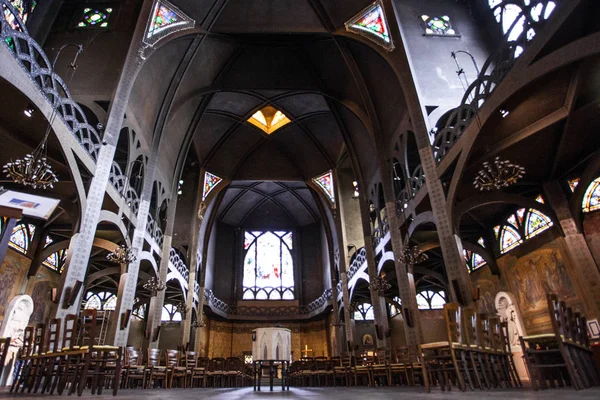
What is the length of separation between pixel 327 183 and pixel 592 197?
1439 centimetres

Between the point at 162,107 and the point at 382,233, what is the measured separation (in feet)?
36.6

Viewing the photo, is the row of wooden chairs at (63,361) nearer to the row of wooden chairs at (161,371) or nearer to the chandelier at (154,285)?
the row of wooden chairs at (161,371)

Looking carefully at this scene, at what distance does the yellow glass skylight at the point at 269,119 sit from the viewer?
22.6 metres

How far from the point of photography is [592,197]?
11.3 metres

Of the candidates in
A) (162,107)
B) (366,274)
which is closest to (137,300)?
(162,107)

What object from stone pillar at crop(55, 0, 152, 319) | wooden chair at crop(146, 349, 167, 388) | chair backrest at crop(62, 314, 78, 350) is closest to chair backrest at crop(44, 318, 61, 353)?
chair backrest at crop(62, 314, 78, 350)

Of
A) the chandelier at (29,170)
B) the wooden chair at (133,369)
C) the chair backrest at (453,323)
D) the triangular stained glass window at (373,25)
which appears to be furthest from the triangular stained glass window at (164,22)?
the chair backrest at (453,323)

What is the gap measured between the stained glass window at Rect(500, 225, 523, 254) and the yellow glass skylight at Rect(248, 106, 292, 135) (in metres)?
13.4

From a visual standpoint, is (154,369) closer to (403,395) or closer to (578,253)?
(403,395)

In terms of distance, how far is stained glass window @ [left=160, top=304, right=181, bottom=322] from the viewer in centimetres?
2492

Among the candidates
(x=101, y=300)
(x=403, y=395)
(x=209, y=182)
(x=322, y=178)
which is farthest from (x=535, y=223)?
(x=101, y=300)

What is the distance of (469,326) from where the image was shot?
22.1 ft

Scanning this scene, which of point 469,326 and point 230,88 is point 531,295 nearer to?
point 469,326

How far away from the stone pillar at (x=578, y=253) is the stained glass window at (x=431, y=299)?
11.5 meters
